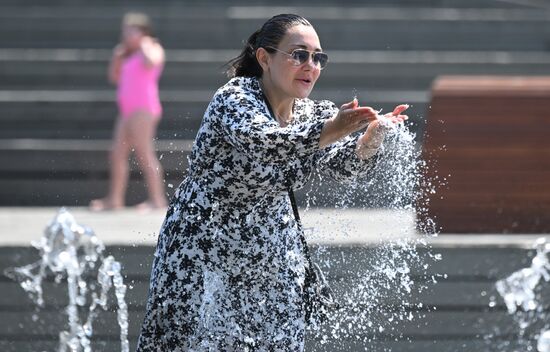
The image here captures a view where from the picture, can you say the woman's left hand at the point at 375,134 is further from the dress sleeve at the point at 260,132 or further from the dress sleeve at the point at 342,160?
the dress sleeve at the point at 260,132

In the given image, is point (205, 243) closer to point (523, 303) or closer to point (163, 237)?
point (163, 237)

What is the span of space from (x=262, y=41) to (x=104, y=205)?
16.1 ft

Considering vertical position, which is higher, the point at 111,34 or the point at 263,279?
the point at 111,34

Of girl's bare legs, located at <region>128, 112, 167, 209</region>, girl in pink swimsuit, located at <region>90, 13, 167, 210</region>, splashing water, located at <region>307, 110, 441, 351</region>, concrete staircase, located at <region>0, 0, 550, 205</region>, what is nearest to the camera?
splashing water, located at <region>307, 110, 441, 351</region>

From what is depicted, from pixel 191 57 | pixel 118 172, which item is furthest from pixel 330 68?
pixel 118 172

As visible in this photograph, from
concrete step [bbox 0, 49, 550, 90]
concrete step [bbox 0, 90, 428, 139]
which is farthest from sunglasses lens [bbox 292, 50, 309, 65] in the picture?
concrete step [bbox 0, 49, 550, 90]

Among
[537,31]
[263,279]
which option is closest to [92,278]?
[263,279]

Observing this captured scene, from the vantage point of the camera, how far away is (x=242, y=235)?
3930 millimetres

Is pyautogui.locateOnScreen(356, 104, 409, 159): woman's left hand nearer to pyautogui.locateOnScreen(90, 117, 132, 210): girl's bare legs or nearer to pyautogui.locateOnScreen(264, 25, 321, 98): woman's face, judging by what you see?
pyautogui.locateOnScreen(264, 25, 321, 98): woman's face

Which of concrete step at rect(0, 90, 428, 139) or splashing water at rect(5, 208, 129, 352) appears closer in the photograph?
splashing water at rect(5, 208, 129, 352)

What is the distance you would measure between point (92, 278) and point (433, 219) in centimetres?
177

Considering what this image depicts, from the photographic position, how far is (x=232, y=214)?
12.9 feet

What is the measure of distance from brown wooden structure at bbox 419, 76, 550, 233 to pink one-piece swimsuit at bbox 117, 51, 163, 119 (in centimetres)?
260

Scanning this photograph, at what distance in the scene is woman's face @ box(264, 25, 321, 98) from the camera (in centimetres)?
390
